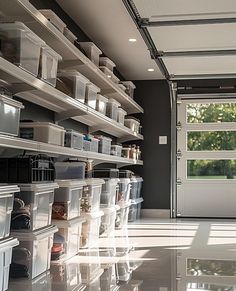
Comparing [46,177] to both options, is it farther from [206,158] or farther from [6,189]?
[206,158]

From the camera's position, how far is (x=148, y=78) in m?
8.97

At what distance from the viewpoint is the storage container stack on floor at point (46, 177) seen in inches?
130

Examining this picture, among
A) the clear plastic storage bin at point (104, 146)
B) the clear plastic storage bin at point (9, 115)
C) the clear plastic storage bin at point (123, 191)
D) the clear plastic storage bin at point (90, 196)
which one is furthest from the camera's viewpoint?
the clear plastic storage bin at point (123, 191)

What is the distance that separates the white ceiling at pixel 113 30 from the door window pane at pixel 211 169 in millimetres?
1871

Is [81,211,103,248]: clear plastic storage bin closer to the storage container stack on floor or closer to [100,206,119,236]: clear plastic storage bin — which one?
the storage container stack on floor

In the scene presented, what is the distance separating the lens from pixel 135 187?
26.1 ft

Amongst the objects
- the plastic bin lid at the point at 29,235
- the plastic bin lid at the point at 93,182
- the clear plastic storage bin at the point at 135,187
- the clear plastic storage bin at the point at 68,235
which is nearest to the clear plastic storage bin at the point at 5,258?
the plastic bin lid at the point at 29,235

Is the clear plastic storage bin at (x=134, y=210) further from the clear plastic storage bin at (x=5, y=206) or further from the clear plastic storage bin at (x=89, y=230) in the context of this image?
the clear plastic storage bin at (x=5, y=206)

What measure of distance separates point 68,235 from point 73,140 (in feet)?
3.31

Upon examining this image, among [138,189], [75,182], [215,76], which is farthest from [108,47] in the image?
[75,182]

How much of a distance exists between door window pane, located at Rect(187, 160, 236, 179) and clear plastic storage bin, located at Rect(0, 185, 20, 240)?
6059 mm

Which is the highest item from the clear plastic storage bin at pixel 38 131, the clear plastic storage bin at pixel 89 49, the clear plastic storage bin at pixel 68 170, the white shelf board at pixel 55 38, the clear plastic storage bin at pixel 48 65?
the clear plastic storage bin at pixel 89 49

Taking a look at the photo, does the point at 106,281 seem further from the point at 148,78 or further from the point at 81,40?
the point at 148,78

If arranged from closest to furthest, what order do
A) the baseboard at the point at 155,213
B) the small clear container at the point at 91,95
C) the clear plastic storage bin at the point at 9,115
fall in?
the clear plastic storage bin at the point at 9,115
the small clear container at the point at 91,95
the baseboard at the point at 155,213
